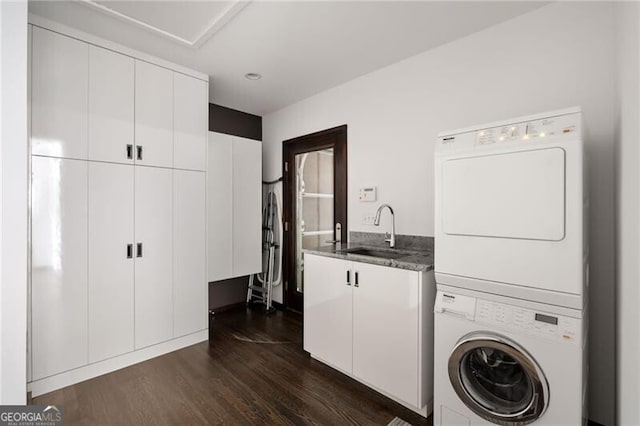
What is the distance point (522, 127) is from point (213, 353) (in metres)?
2.85

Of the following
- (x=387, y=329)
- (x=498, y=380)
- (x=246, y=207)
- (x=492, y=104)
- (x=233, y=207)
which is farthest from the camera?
(x=246, y=207)

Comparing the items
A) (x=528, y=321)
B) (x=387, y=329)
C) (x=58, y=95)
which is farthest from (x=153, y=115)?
(x=528, y=321)

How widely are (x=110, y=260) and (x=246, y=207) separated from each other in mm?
1519

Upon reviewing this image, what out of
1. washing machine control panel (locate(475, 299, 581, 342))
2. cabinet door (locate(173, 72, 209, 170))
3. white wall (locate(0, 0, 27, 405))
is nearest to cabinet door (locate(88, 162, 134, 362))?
cabinet door (locate(173, 72, 209, 170))

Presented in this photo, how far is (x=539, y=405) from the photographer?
1402 millimetres

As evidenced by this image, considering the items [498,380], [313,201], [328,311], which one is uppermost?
[313,201]

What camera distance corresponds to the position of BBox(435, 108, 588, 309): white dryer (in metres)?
1.36

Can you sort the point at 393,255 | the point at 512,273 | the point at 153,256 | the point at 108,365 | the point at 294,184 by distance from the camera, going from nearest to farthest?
the point at 512,273, the point at 108,365, the point at 393,255, the point at 153,256, the point at 294,184

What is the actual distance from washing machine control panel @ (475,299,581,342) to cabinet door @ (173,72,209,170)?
8.61 feet

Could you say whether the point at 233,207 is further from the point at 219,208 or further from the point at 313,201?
the point at 313,201

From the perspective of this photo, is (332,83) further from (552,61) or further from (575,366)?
(575,366)

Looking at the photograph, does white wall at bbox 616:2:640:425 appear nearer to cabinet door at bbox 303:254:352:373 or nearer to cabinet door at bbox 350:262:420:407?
cabinet door at bbox 350:262:420:407

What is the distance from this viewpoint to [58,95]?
2.17 metres

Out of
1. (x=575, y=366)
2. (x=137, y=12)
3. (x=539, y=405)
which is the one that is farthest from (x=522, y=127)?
(x=137, y=12)
